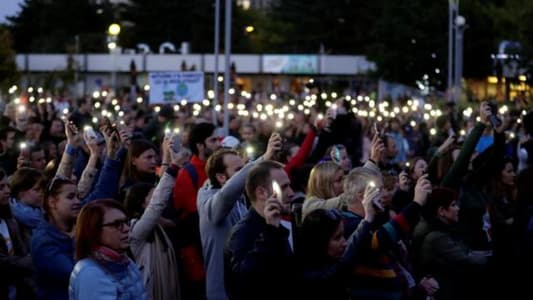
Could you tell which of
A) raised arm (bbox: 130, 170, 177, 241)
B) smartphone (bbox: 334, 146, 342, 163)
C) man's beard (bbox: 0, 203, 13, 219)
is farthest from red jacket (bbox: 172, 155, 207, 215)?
smartphone (bbox: 334, 146, 342, 163)

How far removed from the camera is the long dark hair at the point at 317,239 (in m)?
6.60

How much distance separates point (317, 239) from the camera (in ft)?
21.7

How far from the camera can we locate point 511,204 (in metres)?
11.1

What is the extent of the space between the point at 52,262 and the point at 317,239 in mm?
1499

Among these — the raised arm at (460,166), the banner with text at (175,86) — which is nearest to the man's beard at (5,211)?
the raised arm at (460,166)

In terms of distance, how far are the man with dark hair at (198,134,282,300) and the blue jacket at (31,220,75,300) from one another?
1141mm

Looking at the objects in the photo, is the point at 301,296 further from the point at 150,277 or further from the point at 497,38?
the point at 497,38

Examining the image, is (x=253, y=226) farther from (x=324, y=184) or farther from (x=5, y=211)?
(x=324, y=184)

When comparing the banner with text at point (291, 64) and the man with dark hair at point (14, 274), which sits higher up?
the banner with text at point (291, 64)

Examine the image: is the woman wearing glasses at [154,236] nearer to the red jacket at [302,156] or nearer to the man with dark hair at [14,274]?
the man with dark hair at [14,274]

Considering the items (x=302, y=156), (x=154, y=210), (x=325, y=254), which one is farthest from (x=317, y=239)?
(x=302, y=156)

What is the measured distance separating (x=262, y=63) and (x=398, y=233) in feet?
213

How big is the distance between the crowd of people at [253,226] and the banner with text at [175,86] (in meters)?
10.0

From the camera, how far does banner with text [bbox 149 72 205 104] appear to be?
71.1ft
